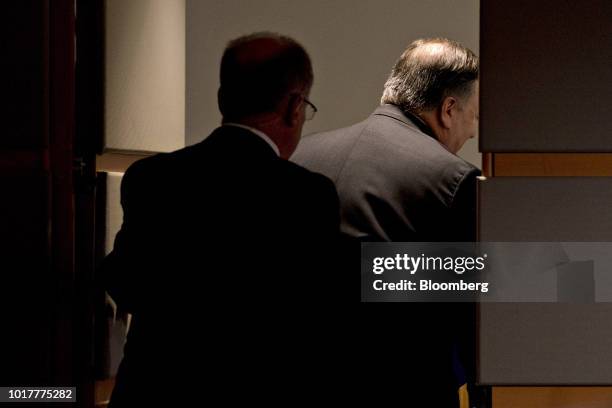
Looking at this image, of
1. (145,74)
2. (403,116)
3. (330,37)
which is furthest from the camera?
(330,37)

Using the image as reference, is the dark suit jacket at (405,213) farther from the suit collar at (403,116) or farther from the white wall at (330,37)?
the white wall at (330,37)

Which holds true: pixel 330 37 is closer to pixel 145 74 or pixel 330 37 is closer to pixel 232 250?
pixel 145 74

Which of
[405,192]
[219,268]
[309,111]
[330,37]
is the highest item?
[330,37]

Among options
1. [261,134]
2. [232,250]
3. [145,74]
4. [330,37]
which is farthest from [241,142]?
[330,37]

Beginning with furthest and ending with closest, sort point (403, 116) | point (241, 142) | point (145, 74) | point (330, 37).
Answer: point (330, 37) < point (145, 74) < point (403, 116) < point (241, 142)

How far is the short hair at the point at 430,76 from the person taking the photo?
1.62 m

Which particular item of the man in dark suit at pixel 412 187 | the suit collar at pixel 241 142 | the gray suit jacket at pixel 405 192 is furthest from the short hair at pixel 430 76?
the suit collar at pixel 241 142

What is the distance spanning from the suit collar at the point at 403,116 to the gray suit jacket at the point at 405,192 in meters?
0.09

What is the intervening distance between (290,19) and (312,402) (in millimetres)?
909

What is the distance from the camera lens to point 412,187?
1447 millimetres

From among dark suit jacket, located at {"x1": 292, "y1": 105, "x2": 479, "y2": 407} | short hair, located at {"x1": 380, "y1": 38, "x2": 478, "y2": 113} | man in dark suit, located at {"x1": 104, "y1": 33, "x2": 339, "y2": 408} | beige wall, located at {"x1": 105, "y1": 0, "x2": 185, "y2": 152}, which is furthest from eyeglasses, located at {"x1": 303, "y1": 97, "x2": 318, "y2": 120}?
beige wall, located at {"x1": 105, "y1": 0, "x2": 185, "y2": 152}

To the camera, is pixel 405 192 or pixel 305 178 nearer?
pixel 305 178

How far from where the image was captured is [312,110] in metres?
1.39

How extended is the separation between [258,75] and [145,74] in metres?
0.43
